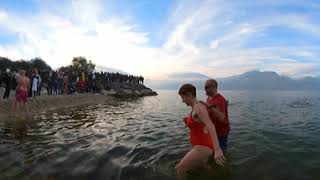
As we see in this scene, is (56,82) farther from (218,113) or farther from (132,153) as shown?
(218,113)

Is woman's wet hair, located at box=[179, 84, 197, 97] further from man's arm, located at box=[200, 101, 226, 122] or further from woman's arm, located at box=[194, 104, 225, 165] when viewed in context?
man's arm, located at box=[200, 101, 226, 122]

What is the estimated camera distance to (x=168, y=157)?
388 inches

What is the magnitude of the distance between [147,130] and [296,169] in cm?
795

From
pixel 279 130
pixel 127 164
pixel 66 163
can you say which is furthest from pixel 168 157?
pixel 279 130

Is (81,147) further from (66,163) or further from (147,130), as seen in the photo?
(147,130)

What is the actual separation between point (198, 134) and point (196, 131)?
0.08 metres

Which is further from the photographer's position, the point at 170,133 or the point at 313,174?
the point at 170,133

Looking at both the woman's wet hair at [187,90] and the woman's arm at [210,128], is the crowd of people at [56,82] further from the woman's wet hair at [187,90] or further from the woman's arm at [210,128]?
the woman's arm at [210,128]

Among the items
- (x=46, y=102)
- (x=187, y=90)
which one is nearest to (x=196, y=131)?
(x=187, y=90)

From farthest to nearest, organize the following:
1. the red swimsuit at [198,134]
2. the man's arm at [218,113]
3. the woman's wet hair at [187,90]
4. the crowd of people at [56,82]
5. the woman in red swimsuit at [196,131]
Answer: the crowd of people at [56,82] → the man's arm at [218,113] → the red swimsuit at [198,134] → the woman's wet hair at [187,90] → the woman in red swimsuit at [196,131]

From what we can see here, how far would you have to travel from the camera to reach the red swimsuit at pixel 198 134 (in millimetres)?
6689

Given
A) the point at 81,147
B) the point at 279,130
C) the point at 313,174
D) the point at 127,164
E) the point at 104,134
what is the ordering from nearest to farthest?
the point at 313,174, the point at 127,164, the point at 81,147, the point at 104,134, the point at 279,130

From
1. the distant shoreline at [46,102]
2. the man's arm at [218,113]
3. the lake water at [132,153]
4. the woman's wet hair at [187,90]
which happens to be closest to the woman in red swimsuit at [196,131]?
the woman's wet hair at [187,90]

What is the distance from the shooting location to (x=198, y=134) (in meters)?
6.77
